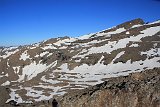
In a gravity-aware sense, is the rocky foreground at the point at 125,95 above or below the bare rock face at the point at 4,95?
above

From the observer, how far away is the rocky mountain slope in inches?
3907

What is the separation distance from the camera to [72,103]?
27.7 meters

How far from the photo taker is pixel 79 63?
131125 mm

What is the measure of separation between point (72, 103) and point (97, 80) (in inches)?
2851

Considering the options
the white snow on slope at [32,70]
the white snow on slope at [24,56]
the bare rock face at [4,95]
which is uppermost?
the white snow on slope at [24,56]

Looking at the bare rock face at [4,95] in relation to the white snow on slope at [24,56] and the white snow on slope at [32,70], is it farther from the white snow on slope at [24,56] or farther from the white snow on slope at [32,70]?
the white snow on slope at [24,56]

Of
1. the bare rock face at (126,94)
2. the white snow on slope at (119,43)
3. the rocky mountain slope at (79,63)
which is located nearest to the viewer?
the bare rock face at (126,94)

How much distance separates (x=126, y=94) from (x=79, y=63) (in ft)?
348

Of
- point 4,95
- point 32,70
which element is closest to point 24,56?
point 32,70

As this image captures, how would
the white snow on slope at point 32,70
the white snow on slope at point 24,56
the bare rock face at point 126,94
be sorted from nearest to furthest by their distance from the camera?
the bare rock face at point 126,94, the white snow on slope at point 32,70, the white snow on slope at point 24,56

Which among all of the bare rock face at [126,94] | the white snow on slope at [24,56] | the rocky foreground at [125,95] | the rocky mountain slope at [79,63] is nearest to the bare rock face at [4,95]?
the rocky mountain slope at [79,63]

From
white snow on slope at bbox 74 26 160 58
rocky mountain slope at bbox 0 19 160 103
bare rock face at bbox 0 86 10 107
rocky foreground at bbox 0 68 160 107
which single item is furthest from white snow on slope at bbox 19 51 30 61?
rocky foreground at bbox 0 68 160 107

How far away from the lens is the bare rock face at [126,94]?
23844 millimetres

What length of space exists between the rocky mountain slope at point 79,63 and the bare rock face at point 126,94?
5570 cm
